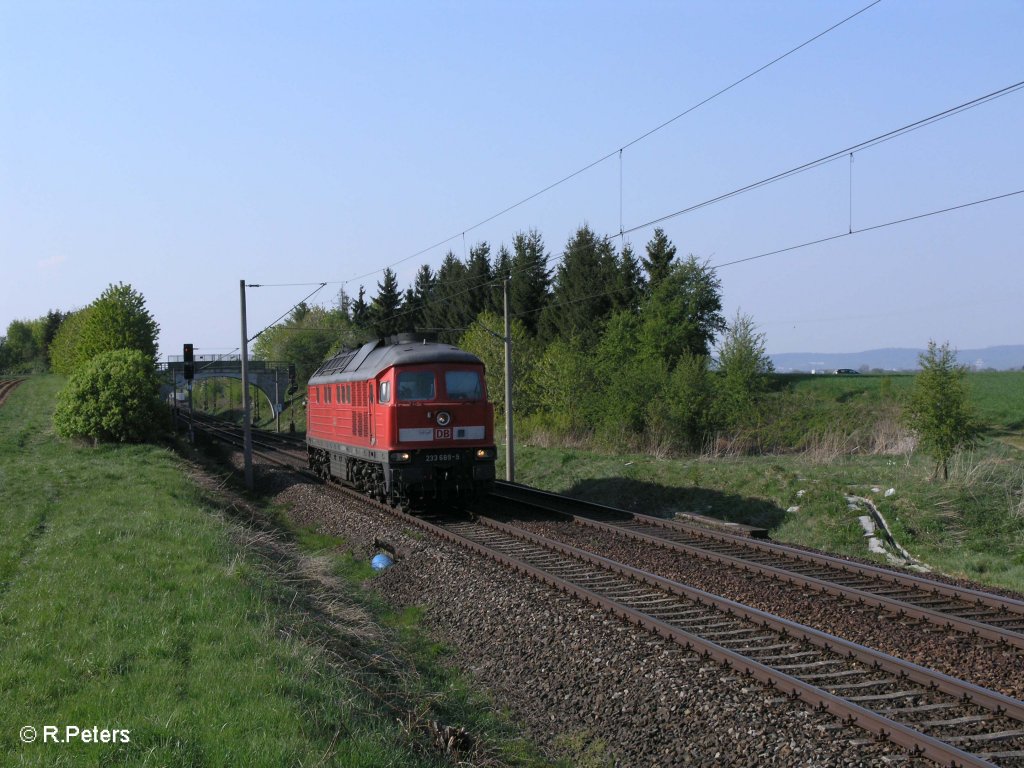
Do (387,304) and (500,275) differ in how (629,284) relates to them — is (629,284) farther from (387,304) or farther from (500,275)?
(387,304)

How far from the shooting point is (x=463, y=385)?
18.3m

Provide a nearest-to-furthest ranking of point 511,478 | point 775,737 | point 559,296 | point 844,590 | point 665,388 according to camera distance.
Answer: point 775,737 → point 844,590 → point 511,478 → point 665,388 → point 559,296

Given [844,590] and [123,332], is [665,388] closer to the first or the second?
[844,590]

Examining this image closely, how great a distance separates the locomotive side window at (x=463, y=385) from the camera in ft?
59.3

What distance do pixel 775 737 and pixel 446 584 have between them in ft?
20.8

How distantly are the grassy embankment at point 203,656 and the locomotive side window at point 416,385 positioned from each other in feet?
15.0

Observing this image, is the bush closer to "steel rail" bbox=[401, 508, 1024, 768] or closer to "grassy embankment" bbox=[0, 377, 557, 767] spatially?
"grassy embankment" bbox=[0, 377, 557, 767]

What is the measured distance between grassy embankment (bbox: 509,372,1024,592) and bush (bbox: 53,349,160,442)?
528 inches

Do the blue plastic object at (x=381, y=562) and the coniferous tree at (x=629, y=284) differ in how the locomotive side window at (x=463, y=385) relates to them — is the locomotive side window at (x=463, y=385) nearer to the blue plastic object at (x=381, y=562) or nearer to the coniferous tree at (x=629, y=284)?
the blue plastic object at (x=381, y=562)

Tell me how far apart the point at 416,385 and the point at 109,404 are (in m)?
17.4

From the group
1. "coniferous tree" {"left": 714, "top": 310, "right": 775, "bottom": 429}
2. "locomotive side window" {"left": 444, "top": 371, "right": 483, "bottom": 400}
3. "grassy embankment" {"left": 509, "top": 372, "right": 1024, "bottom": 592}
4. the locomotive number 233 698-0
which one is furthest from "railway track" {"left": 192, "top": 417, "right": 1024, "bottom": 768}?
"coniferous tree" {"left": 714, "top": 310, "right": 775, "bottom": 429}

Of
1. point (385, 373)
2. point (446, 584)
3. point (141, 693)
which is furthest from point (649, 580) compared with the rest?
point (385, 373)

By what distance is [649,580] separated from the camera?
11.1 m

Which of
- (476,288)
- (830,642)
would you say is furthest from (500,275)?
(830,642)
